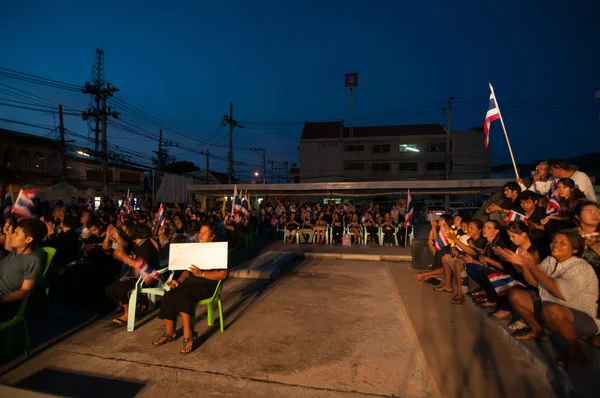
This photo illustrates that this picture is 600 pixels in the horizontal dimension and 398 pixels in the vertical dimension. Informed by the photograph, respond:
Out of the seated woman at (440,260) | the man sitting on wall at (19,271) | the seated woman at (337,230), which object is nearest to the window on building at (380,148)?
the seated woman at (337,230)

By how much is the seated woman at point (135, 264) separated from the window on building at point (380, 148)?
38.6 m

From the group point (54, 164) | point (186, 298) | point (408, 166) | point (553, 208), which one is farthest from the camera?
point (408, 166)

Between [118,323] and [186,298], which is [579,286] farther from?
[118,323]

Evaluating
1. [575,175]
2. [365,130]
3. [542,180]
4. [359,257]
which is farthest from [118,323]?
[365,130]

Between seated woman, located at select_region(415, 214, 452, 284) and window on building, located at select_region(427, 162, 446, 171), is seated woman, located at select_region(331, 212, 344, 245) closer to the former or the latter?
seated woman, located at select_region(415, 214, 452, 284)

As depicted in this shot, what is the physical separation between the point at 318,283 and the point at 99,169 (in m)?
35.9

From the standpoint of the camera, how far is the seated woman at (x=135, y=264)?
4176 millimetres

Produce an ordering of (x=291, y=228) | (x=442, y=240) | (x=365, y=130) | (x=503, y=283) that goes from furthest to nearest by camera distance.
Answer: (x=365, y=130) → (x=291, y=228) → (x=442, y=240) → (x=503, y=283)

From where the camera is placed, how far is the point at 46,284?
17.0 feet

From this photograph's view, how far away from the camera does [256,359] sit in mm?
3395

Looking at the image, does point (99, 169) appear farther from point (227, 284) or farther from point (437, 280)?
point (437, 280)

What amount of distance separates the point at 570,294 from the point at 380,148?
39.0m

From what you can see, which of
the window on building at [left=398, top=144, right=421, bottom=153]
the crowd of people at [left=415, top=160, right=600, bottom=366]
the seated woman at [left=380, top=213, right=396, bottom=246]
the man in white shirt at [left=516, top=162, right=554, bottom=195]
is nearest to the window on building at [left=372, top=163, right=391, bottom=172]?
the window on building at [left=398, top=144, right=421, bottom=153]

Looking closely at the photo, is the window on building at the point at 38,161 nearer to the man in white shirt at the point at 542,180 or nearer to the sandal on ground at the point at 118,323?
the sandal on ground at the point at 118,323
